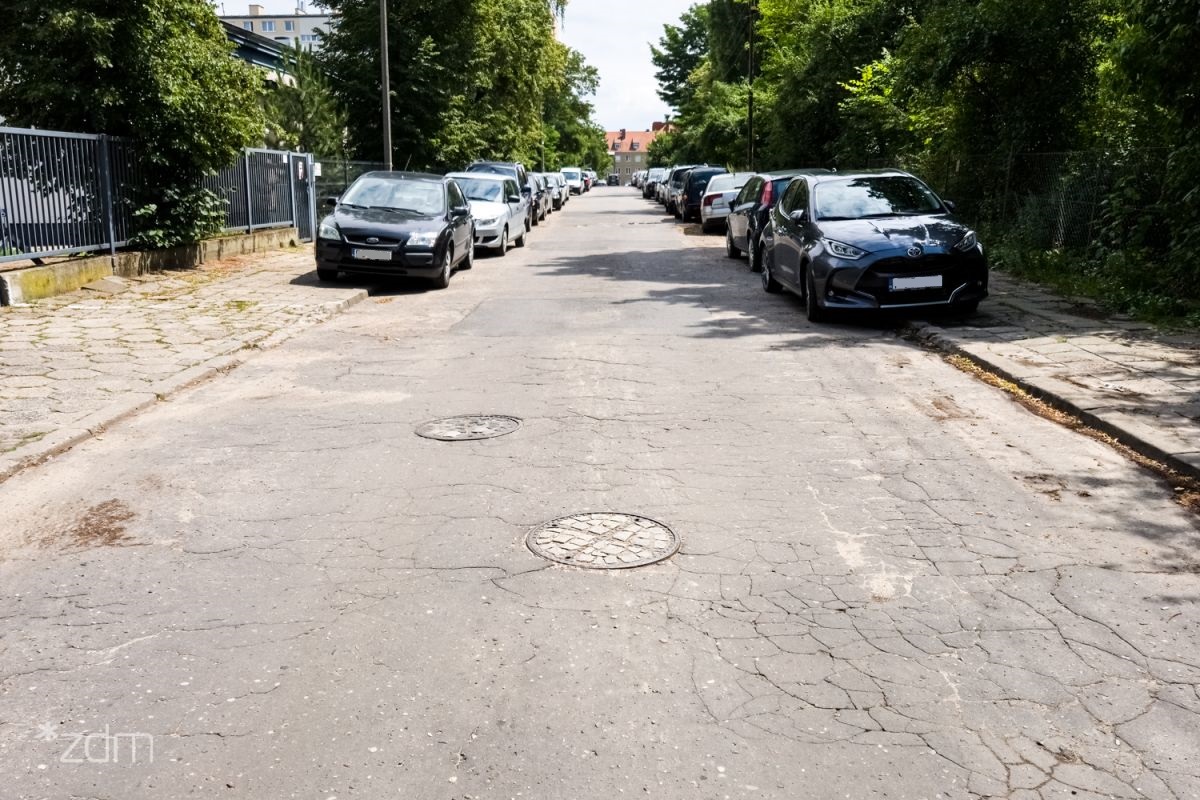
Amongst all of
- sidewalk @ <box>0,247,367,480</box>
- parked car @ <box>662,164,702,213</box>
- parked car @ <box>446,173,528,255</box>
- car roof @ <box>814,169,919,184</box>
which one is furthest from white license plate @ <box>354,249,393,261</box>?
parked car @ <box>662,164,702,213</box>

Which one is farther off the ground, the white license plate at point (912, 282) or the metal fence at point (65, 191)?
the metal fence at point (65, 191)

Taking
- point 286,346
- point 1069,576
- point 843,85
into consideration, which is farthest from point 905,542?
point 843,85

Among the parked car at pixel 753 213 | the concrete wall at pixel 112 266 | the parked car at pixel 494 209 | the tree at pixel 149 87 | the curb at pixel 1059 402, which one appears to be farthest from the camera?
the parked car at pixel 494 209

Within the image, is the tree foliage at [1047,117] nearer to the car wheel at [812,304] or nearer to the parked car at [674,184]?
the car wheel at [812,304]

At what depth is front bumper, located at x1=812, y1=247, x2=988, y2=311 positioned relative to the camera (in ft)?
36.3

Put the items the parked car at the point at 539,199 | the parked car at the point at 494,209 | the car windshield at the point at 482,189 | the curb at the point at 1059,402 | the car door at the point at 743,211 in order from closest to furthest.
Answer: the curb at the point at 1059,402, the car door at the point at 743,211, the parked car at the point at 494,209, the car windshield at the point at 482,189, the parked car at the point at 539,199

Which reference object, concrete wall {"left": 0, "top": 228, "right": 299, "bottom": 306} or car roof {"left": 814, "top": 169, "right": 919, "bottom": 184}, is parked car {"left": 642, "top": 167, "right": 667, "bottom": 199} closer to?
concrete wall {"left": 0, "top": 228, "right": 299, "bottom": 306}

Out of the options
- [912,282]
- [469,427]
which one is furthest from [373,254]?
[469,427]

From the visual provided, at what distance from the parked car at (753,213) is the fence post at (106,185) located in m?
9.71

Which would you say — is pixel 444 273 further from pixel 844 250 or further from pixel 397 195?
pixel 844 250

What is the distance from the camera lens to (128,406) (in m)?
7.59

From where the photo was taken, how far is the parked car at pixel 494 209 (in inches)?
858

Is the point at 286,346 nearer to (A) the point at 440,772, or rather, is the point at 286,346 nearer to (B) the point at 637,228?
(A) the point at 440,772

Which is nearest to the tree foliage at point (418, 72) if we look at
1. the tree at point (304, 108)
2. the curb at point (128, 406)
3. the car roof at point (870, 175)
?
the tree at point (304, 108)
